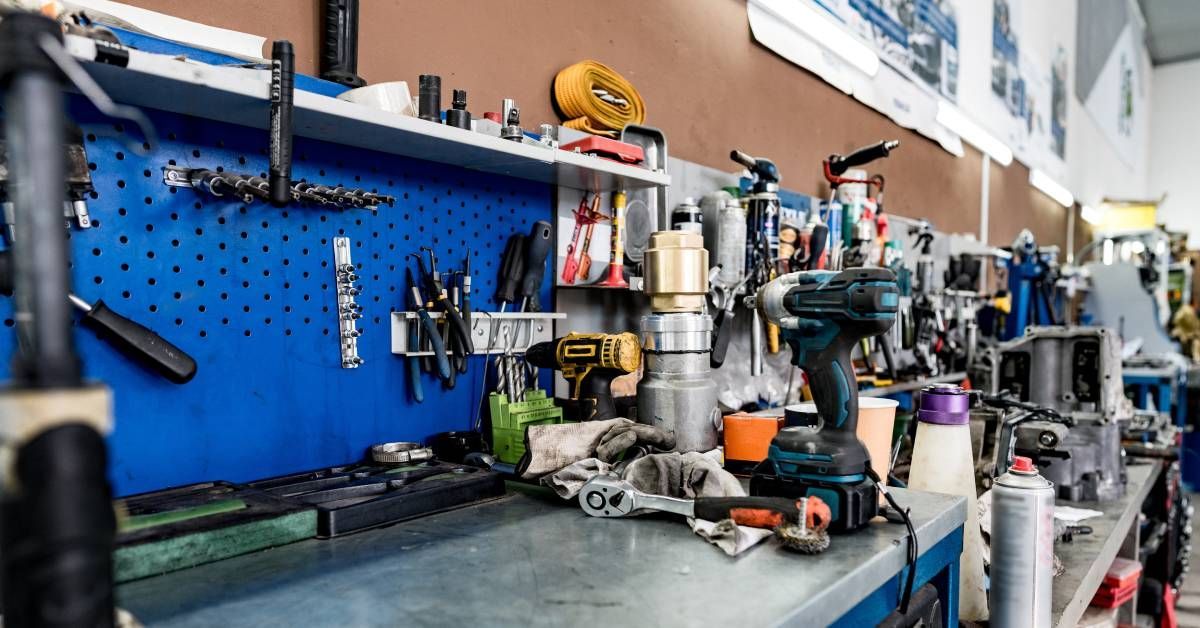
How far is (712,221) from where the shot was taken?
1897 mm

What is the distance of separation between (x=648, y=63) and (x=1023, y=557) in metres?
1.41

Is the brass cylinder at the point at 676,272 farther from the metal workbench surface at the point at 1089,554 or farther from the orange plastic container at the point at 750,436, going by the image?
the metal workbench surface at the point at 1089,554

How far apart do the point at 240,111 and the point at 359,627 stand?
2.30 feet

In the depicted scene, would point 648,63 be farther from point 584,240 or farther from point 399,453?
point 399,453

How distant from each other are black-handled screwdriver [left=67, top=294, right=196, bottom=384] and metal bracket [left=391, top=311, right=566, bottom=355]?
0.35 m

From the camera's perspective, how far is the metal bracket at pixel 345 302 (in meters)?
1.20

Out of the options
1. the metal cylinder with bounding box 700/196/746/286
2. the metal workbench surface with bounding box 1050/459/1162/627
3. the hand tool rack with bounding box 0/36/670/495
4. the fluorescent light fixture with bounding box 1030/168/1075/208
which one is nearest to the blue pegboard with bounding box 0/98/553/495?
the hand tool rack with bounding box 0/36/670/495

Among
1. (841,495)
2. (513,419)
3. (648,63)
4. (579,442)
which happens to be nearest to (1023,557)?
(841,495)

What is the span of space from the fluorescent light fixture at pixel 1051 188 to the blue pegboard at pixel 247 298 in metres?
5.36

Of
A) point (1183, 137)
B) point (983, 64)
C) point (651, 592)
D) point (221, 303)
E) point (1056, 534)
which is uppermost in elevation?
point (1183, 137)

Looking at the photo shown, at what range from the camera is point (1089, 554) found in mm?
1383

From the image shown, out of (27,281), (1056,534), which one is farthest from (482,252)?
(1056,534)

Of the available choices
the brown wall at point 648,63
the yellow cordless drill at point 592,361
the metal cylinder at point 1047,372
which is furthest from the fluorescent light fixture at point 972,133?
the yellow cordless drill at point 592,361

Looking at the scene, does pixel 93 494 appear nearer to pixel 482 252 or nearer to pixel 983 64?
pixel 482 252
